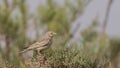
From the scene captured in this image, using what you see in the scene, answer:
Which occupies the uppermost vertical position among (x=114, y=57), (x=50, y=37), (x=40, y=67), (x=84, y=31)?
(x=84, y=31)

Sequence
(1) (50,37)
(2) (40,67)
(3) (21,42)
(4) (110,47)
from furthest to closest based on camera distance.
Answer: (4) (110,47), (3) (21,42), (1) (50,37), (2) (40,67)

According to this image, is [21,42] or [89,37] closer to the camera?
[21,42]

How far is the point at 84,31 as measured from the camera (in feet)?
47.8

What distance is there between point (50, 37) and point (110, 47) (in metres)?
7.18

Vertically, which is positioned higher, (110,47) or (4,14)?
(4,14)

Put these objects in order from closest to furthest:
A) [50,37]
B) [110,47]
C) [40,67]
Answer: [40,67]
[50,37]
[110,47]

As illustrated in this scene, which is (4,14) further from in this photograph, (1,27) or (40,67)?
(40,67)

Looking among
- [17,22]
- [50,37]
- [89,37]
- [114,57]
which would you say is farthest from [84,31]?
[50,37]

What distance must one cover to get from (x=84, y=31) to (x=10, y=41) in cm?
226

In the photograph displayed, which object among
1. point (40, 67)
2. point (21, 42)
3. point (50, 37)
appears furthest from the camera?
point (21, 42)

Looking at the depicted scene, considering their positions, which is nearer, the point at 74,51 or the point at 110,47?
the point at 74,51

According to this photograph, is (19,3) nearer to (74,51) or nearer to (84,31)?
(84,31)

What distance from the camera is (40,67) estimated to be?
265 inches

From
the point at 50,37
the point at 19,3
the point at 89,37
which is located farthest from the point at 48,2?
the point at 50,37
